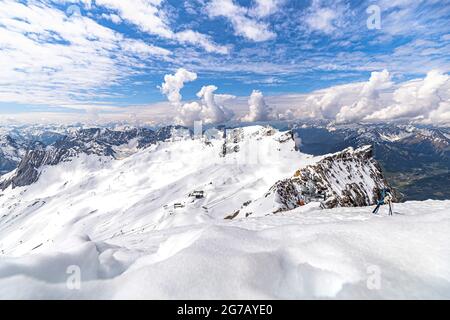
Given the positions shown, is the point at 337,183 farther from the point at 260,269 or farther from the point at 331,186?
the point at 260,269

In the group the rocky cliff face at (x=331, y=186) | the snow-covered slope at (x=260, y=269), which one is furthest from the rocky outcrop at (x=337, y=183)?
the snow-covered slope at (x=260, y=269)

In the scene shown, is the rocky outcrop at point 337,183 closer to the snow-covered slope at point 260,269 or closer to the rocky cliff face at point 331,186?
the rocky cliff face at point 331,186

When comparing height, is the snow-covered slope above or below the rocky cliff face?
above

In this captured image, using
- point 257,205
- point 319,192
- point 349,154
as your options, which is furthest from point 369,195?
point 257,205

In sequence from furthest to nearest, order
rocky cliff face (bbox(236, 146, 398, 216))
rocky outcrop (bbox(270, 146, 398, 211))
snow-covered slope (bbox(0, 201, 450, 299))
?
1. rocky outcrop (bbox(270, 146, 398, 211))
2. rocky cliff face (bbox(236, 146, 398, 216))
3. snow-covered slope (bbox(0, 201, 450, 299))

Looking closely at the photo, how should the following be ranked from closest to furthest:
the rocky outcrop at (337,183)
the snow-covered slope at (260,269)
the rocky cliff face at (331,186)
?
the snow-covered slope at (260,269) < the rocky cliff face at (331,186) < the rocky outcrop at (337,183)

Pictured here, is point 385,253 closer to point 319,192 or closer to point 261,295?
point 261,295

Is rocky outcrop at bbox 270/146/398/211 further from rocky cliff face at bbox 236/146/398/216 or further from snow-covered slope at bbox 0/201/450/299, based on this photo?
snow-covered slope at bbox 0/201/450/299

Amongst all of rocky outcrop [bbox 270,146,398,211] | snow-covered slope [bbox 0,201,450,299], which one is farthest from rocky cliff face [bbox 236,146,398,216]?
snow-covered slope [bbox 0,201,450,299]

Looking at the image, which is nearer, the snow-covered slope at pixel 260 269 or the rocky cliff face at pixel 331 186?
the snow-covered slope at pixel 260 269
